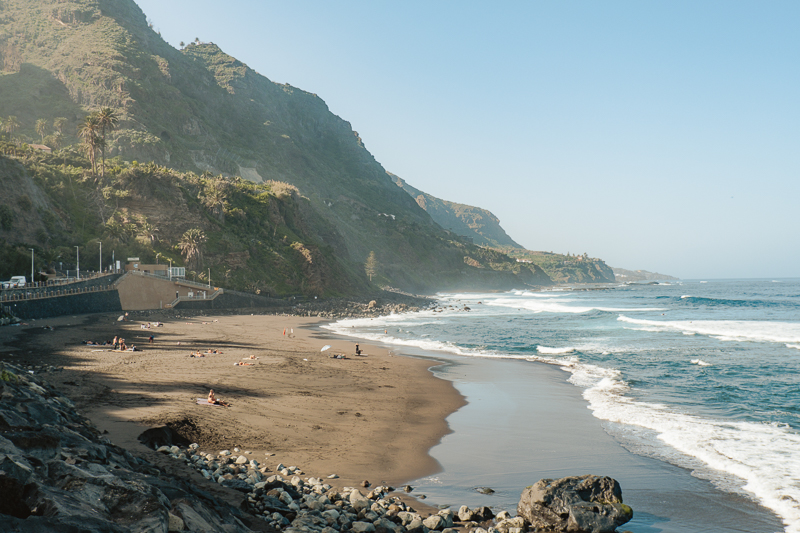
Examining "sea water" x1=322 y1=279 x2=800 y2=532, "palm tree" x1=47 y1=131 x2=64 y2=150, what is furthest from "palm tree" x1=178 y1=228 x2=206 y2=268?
"palm tree" x1=47 y1=131 x2=64 y2=150

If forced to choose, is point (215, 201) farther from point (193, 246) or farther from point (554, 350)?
point (554, 350)

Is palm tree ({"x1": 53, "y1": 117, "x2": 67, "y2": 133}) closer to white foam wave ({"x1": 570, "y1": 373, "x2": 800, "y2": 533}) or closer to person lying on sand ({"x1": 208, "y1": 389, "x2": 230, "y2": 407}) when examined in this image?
person lying on sand ({"x1": 208, "y1": 389, "x2": 230, "y2": 407})

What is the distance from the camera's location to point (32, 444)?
250 inches

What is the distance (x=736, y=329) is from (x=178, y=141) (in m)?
118

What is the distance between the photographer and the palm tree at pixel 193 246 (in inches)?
2579

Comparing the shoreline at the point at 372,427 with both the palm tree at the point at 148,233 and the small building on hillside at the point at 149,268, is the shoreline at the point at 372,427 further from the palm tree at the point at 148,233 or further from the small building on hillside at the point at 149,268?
the palm tree at the point at 148,233

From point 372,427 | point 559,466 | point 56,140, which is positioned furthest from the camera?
point 56,140

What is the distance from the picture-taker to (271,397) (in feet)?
54.3

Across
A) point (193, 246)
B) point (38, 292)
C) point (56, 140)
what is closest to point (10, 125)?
point (56, 140)

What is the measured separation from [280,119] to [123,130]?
300 feet

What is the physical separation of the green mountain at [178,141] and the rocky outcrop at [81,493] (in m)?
58.6

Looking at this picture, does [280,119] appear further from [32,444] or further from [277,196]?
[32,444]

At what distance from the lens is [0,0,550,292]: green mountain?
77.0 m

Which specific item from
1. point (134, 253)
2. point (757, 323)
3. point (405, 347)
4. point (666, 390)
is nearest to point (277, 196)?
point (134, 253)
